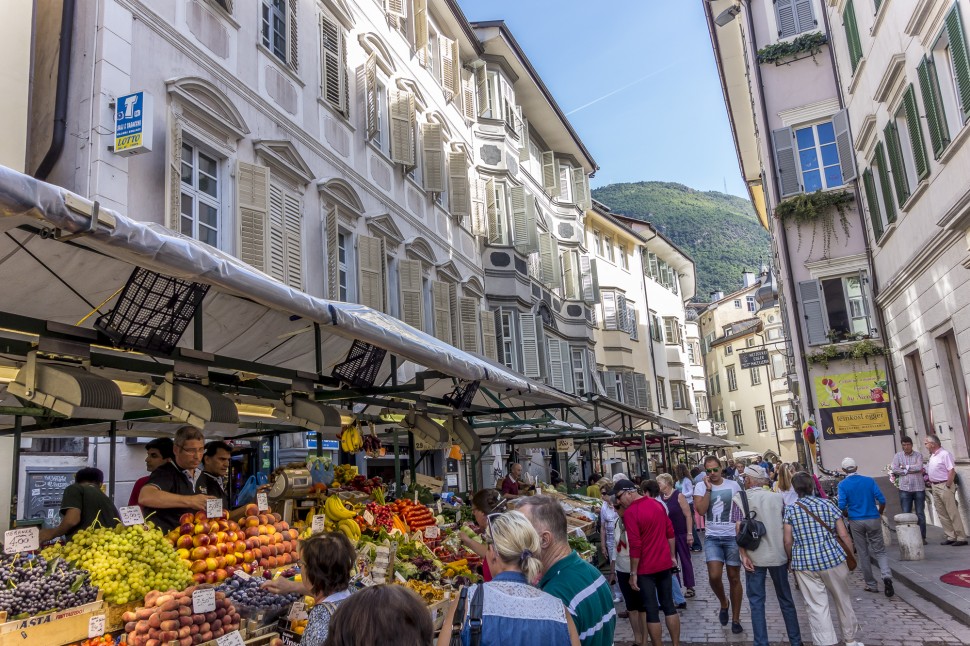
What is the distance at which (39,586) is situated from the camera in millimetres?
4414

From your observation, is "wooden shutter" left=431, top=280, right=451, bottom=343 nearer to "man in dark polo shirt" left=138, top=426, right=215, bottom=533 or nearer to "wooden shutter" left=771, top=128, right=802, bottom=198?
"wooden shutter" left=771, top=128, right=802, bottom=198

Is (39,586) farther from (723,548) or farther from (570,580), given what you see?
(723,548)

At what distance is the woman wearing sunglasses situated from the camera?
3328mm

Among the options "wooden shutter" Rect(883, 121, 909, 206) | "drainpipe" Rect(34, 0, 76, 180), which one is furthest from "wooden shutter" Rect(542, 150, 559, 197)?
"drainpipe" Rect(34, 0, 76, 180)

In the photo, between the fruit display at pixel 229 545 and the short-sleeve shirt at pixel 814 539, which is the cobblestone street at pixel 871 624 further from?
the fruit display at pixel 229 545

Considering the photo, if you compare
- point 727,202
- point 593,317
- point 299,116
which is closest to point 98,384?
point 299,116

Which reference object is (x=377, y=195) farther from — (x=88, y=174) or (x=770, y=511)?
(x=770, y=511)

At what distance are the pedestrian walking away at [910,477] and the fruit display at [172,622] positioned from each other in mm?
12547

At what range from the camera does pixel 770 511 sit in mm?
7957

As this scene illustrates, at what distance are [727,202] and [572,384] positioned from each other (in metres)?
140

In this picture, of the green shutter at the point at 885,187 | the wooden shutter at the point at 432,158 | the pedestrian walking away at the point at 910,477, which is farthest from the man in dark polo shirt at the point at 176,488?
the green shutter at the point at 885,187

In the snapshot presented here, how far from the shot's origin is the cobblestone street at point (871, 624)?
8141 millimetres

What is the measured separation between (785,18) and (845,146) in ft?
14.8

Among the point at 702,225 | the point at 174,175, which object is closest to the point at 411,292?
the point at 174,175
